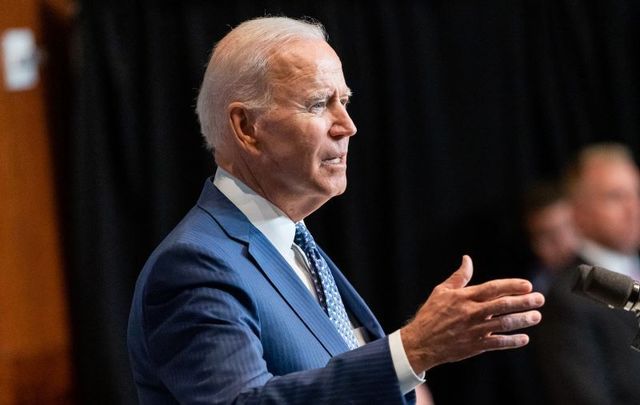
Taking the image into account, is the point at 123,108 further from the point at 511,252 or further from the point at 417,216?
the point at 511,252

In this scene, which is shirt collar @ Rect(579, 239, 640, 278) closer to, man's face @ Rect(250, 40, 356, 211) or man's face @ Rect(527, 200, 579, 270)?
man's face @ Rect(527, 200, 579, 270)

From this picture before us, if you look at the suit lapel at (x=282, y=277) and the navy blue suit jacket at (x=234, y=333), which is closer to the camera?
the navy blue suit jacket at (x=234, y=333)

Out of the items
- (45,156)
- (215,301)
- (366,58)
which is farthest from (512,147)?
(215,301)

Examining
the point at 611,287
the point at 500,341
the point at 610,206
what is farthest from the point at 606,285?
the point at 610,206

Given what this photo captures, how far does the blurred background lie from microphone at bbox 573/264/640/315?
2.38 metres

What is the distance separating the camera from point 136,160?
4.08m

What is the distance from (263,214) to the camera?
209 centimetres

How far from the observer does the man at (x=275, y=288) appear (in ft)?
5.60

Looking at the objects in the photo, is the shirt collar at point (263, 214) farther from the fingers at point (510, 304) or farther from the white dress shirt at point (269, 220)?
the fingers at point (510, 304)

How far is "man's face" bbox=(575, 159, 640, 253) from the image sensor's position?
3.90 m

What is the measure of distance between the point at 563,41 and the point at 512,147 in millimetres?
472

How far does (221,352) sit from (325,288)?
401mm

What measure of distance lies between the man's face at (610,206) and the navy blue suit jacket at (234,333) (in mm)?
2130

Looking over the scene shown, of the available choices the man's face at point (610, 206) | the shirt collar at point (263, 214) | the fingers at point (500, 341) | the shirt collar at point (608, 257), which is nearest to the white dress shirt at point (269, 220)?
the shirt collar at point (263, 214)
